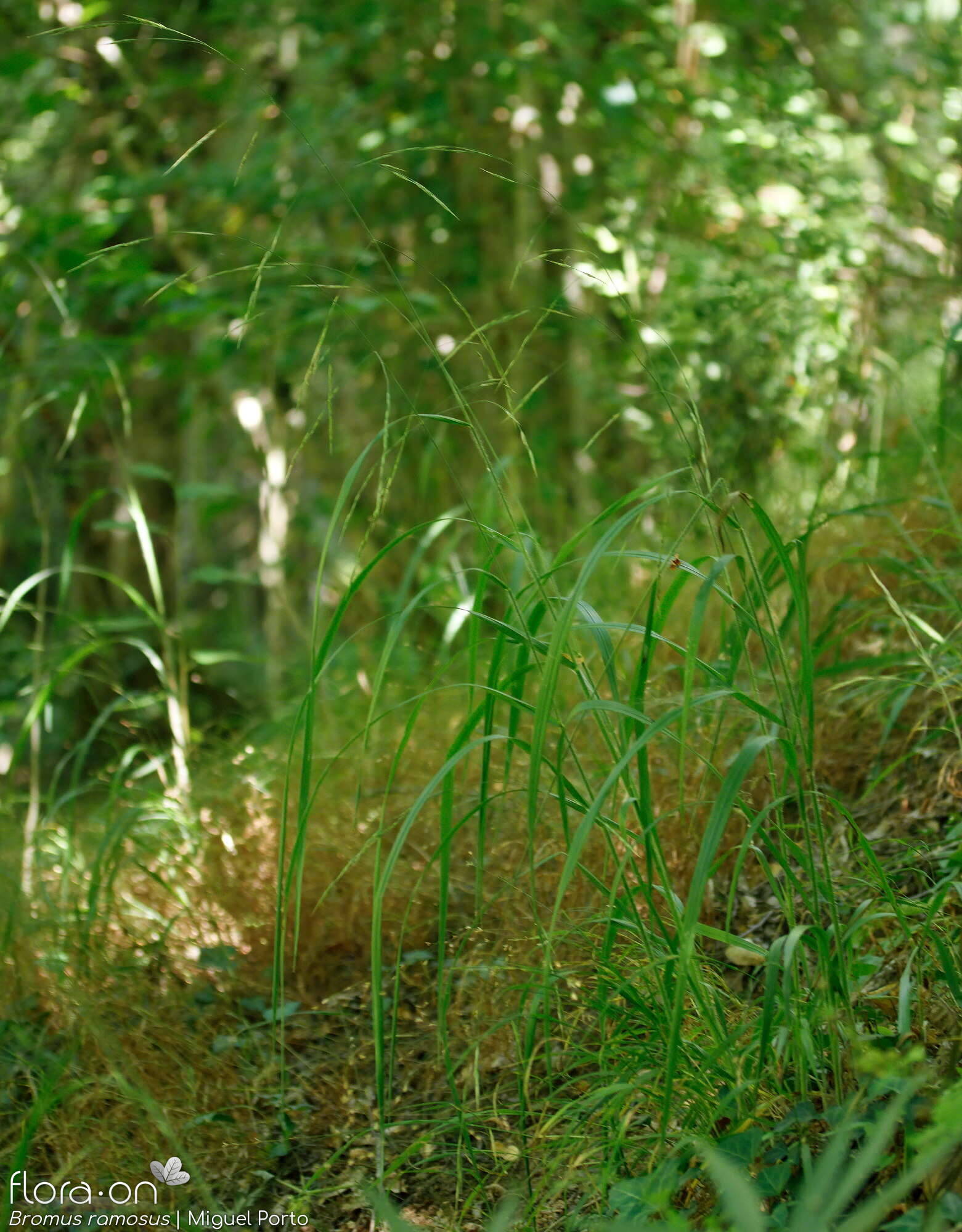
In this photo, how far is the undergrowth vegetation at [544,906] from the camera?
3.55 ft

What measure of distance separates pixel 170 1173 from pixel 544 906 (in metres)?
0.63

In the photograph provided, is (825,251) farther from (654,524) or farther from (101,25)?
(101,25)

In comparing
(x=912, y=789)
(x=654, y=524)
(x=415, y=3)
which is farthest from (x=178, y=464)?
(x=912, y=789)

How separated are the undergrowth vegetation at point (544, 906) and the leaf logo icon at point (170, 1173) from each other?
1.4 inches

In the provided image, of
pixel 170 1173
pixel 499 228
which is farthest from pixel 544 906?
pixel 499 228

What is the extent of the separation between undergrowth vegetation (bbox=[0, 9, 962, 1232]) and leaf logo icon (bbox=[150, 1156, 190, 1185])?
36 mm

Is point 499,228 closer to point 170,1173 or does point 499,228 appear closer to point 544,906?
point 544,906

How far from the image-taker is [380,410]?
4410 mm

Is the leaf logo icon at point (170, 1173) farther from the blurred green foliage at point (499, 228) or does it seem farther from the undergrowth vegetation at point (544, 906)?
the blurred green foliage at point (499, 228)

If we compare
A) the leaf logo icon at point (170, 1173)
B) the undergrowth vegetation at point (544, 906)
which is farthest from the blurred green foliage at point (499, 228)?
the leaf logo icon at point (170, 1173)

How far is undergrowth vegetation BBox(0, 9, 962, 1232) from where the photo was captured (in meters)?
1.08

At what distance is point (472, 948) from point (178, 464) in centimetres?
465

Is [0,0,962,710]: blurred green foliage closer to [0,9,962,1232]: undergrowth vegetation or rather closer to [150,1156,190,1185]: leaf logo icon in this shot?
[0,9,962,1232]: undergrowth vegetation

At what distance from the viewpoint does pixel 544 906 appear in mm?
1631
